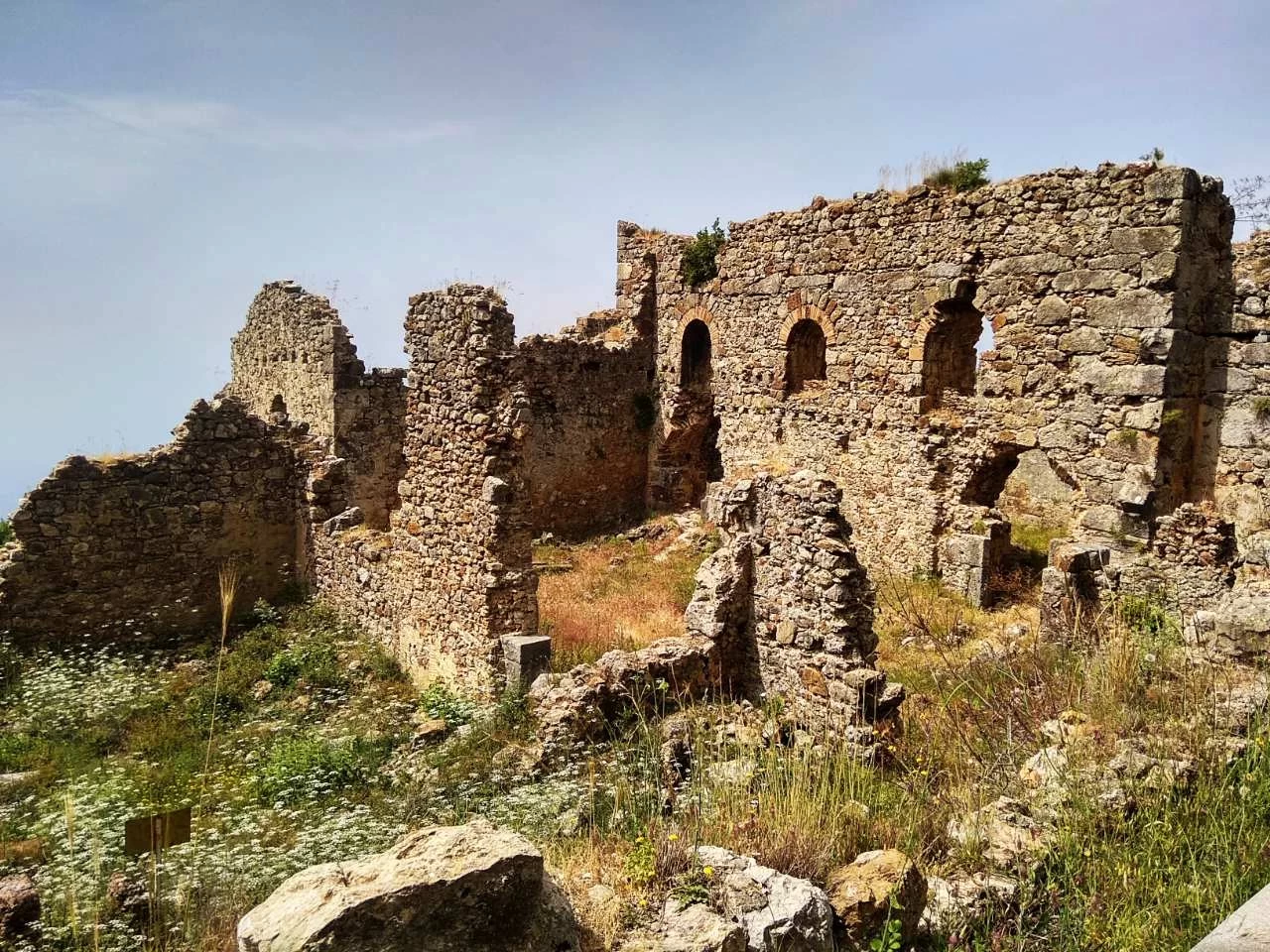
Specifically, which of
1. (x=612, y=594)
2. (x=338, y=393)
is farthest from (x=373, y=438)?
(x=612, y=594)

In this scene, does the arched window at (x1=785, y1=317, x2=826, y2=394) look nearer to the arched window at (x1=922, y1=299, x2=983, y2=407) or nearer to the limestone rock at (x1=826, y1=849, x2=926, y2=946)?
the arched window at (x1=922, y1=299, x2=983, y2=407)

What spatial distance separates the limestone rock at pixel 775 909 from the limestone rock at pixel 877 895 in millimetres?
91

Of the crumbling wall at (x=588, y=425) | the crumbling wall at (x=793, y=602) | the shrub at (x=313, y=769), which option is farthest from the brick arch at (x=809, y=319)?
the shrub at (x=313, y=769)

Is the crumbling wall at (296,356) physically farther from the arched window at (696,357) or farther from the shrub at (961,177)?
the shrub at (961,177)

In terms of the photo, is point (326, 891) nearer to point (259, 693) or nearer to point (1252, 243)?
point (259, 693)

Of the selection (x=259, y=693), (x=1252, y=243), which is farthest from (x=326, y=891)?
(x=1252, y=243)

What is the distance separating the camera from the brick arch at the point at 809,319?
13812 millimetres

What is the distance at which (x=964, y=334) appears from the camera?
42.9 feet

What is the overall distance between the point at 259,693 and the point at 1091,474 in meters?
9.92

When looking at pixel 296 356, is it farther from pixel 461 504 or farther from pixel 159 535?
pixel 461 504

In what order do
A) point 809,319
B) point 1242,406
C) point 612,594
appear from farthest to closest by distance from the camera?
point 809,319 < point 612,594 < point 1242,406

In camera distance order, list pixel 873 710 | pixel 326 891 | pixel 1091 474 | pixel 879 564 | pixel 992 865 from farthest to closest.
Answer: pixel 879 564
pixel 1091 474
pixel 873 710
pixel 992 865
pixel 326 891

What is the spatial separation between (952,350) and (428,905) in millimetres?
11960

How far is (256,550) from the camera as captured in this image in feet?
36.9
